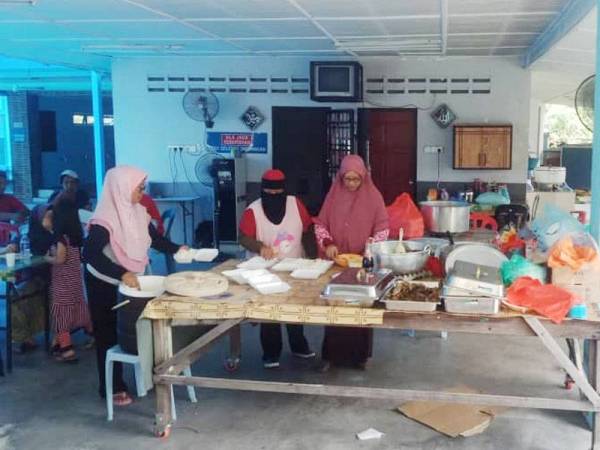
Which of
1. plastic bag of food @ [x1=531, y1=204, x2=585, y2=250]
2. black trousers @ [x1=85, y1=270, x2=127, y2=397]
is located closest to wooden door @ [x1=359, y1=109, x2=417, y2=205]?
plastic bag of food @ [x1=531, y1=204, x2=585, y2=250]

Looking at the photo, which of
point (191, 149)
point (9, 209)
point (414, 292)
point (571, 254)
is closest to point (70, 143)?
point (191, 149)

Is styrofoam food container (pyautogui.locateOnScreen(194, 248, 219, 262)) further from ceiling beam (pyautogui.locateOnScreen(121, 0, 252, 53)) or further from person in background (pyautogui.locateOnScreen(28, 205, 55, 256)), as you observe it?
ceiling beam (pyautogui.locateOnScreen(121, 0, 252, 53))

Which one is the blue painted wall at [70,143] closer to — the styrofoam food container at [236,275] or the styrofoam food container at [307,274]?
the styrofoam food container at [236,275]

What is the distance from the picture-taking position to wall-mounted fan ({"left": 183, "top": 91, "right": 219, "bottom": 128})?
28.1ft

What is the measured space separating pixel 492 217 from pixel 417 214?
1.97 m

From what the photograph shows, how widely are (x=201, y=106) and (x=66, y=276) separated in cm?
428

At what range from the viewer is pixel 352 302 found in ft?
10.2

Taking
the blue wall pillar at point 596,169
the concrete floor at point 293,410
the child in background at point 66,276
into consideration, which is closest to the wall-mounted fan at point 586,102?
the blue wall pillar at point 596,169

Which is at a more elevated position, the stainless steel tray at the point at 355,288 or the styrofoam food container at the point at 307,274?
the stainless steel tray at the point at 355,288

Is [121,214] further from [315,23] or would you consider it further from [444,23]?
[444,23]

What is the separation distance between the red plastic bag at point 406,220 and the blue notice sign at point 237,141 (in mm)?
4233

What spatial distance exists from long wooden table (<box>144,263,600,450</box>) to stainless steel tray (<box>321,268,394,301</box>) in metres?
0.07

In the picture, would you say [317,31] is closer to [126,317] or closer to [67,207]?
[67,207]

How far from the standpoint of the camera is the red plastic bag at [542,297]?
300cm
